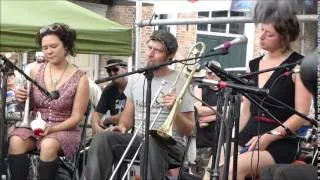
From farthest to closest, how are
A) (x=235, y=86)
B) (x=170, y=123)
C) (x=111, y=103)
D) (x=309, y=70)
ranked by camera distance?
(x=111, y=103) < (x=170, y=123) < (x=235, y=86) < (x=309, y=70)

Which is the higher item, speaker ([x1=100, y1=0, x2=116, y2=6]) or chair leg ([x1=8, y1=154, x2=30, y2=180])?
speaker ([x1=100, y1=0, x2=116, y2=6])

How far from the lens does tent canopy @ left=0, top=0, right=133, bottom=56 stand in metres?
5.14

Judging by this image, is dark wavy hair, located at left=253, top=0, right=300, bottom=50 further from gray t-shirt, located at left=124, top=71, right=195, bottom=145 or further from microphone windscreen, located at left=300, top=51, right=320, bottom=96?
microphone windscreen, located at left=300, top=51, right=320, bottom=96

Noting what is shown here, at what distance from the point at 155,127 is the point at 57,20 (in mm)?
1970

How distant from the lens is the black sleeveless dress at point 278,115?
3.30m

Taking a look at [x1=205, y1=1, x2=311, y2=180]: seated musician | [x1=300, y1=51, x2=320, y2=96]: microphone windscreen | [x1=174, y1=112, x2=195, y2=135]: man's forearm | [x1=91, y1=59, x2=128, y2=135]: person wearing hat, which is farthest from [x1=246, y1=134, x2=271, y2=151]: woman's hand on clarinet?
[x1=91, y1=59, x2=128, y2=135]: person wearing hat

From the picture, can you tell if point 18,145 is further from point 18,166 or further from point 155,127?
point 155,127

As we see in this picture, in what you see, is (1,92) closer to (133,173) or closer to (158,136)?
(158,136)

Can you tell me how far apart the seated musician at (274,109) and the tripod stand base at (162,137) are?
1.67 feet

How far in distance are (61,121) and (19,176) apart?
512 mm

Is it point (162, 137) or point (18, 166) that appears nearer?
point (162, 137)

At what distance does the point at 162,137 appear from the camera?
3775 millimetres

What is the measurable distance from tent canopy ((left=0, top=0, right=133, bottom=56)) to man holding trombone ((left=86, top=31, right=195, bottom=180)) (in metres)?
1.46

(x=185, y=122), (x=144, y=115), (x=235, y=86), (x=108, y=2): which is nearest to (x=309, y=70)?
(x=235, y=86)
